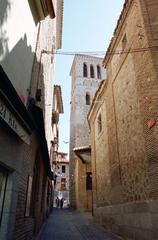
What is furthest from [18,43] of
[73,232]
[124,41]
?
[73,232]

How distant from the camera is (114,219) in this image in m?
9.09

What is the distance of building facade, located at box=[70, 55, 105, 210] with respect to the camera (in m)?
22.3

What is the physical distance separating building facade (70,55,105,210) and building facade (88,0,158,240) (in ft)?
23.5

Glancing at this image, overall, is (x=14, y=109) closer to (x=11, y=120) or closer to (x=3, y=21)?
(x=11, y=120)

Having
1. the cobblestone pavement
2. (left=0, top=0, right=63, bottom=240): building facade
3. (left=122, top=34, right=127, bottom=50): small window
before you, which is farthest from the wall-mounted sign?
(left=122, top=34, right=127, bottom=50): small window

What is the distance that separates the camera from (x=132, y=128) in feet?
26.4

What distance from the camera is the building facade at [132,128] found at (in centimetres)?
652

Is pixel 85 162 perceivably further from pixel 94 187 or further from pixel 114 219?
pixel 114 219

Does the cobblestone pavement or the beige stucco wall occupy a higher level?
the beige stucco wall

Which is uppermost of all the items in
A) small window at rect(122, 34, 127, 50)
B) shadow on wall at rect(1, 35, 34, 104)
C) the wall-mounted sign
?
small window at rect(122, 34, 127, 50)

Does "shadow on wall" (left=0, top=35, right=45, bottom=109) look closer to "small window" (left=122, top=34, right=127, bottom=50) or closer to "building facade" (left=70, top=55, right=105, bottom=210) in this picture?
"small window" (left=122, top=34, right=127, bottom=50)

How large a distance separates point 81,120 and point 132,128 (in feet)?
70.3

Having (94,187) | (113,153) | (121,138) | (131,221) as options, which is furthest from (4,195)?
(94,187)

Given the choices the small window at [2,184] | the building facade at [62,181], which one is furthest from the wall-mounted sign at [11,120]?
the building facade at [62,181]
